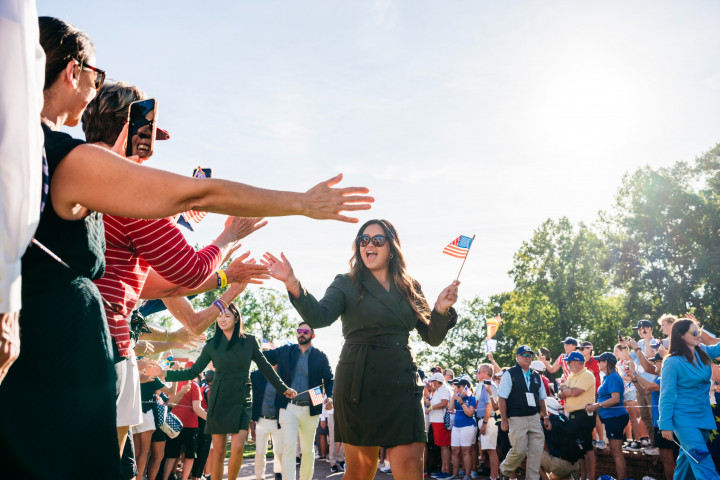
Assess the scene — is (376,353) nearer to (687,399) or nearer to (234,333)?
(234,333)

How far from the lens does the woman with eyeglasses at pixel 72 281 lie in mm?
1676

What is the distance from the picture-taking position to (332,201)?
7.26ft

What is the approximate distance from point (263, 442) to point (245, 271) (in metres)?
7.94

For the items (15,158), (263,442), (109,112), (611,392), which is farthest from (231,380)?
(15,158)

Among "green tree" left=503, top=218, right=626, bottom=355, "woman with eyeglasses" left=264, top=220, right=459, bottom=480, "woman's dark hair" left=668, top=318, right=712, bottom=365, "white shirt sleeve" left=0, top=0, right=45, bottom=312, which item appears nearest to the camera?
"white shirt sleeve" left=0, top=0, right=45, bottom=312

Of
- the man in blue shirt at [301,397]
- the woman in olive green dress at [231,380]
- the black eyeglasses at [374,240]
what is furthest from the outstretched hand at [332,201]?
the man in blue shirt at [301,397]

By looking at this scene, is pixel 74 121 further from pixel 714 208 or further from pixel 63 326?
pixel 714 208

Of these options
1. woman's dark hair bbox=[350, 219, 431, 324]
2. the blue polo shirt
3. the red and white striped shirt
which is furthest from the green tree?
the red and white striped shirt

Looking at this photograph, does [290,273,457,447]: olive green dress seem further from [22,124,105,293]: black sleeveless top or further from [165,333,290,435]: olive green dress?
[165,333,290,435]: olive green dress

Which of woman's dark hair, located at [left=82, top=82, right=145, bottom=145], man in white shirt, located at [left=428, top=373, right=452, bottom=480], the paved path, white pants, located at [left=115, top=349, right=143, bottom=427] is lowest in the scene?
the paved path

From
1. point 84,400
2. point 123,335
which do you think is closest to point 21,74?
point 84,400

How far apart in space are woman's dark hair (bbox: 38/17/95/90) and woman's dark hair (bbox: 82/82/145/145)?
839mm

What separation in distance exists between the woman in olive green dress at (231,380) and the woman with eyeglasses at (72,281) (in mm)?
6789

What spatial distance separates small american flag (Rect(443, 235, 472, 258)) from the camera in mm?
7227
